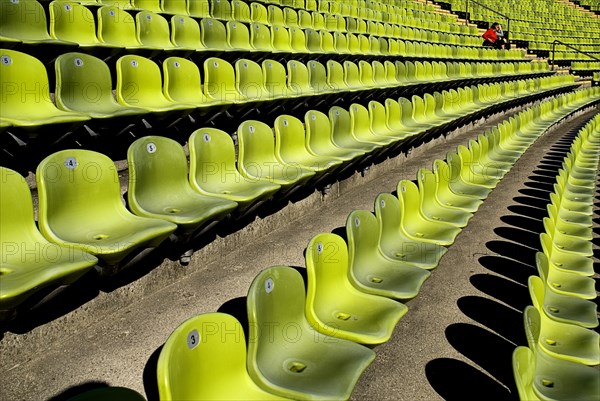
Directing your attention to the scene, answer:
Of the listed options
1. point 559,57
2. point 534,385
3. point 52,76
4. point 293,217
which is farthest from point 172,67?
point 559,57

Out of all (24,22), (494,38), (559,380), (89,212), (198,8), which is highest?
(494,38)

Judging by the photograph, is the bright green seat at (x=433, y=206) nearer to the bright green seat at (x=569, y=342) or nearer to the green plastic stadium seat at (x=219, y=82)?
the bright green seat at (x=569, y=342)

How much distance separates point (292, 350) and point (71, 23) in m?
1.95

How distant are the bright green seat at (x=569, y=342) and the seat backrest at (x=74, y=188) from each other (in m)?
1.41

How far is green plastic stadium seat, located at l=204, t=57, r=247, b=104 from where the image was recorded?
2518mm

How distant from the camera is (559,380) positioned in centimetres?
151

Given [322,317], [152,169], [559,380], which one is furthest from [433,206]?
[152,169]

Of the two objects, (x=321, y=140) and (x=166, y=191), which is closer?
(x=166, y=191)

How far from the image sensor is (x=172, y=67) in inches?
93.3

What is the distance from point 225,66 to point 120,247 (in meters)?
1.63

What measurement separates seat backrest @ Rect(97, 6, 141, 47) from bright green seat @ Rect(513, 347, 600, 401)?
2.26 metres

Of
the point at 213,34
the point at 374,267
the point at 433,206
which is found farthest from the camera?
the point at 213,34

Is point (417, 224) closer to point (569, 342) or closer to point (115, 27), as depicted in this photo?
point (569, 342)

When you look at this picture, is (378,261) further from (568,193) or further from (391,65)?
(391,65)
